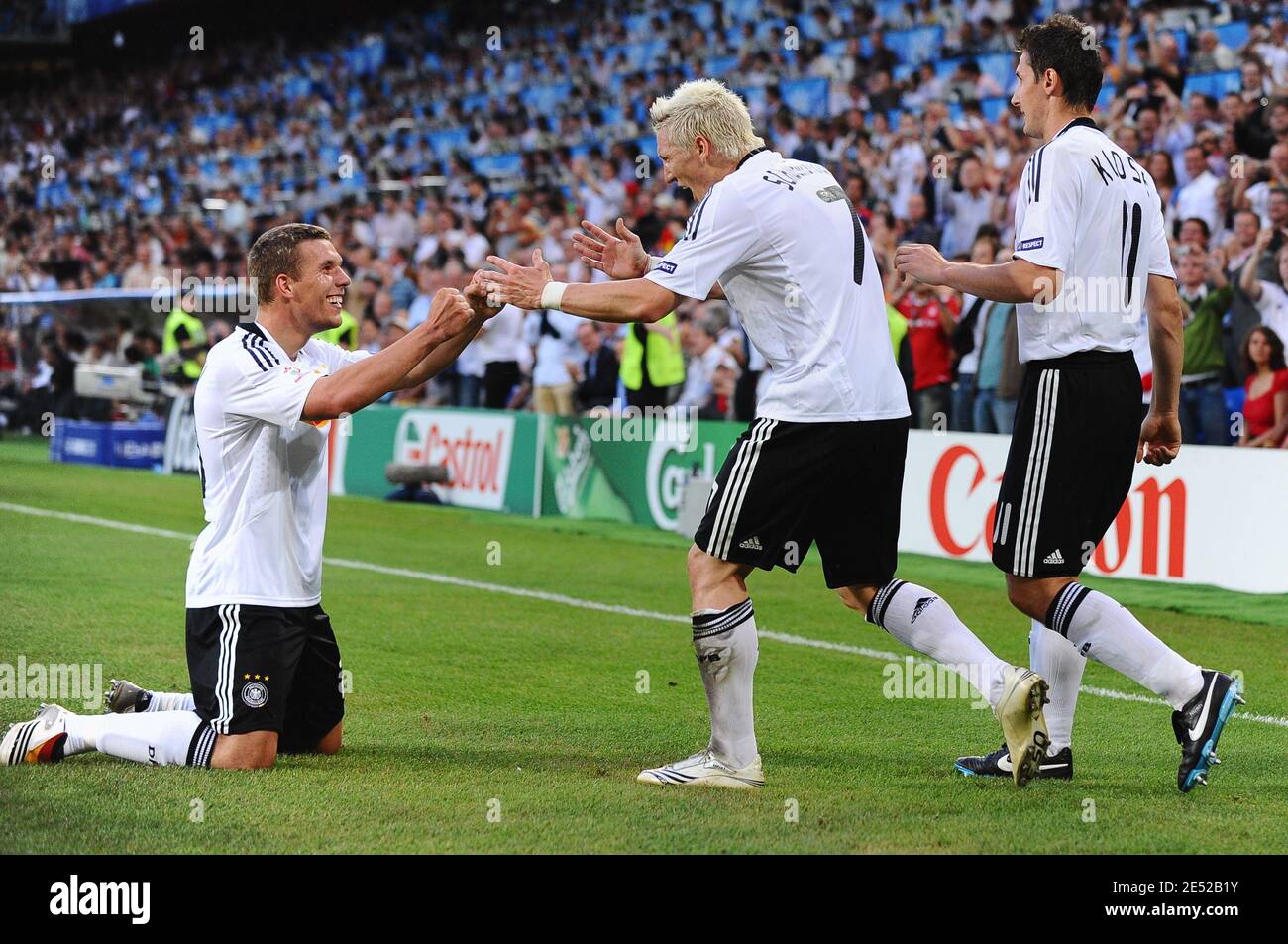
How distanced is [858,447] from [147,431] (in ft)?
58.5

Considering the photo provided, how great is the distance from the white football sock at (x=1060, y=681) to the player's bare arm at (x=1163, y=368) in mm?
709

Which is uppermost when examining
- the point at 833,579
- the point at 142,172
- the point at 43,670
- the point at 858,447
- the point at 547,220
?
the point at 142,172

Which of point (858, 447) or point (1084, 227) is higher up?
point (1084, 227)

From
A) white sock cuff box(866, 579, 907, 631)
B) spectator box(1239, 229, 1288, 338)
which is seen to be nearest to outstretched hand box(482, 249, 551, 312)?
white sock cuff box(866, 579, 907, 631)

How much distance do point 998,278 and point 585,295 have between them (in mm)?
1249

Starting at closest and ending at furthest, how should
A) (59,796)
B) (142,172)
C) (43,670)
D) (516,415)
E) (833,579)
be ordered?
(59,796) → (833,579) → (43,670) → (516,415) → (142,172)

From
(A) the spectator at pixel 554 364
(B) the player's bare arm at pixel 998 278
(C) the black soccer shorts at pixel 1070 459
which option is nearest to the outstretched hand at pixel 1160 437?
(C) the black soccer shorts at pixel 1070 459

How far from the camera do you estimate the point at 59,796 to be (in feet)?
16.3

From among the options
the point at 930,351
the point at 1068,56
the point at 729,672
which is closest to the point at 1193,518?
the point at 930,351

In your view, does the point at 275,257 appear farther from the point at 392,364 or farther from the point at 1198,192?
the point at 1198,192

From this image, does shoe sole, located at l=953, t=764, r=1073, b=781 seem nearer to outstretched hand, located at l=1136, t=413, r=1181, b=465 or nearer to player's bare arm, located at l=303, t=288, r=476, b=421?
outstretched hand, located at l=1136, t=413, r=1181, b=465
